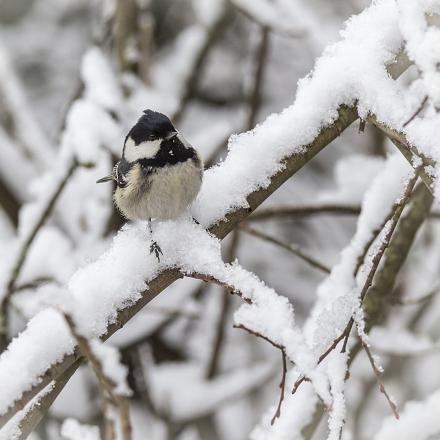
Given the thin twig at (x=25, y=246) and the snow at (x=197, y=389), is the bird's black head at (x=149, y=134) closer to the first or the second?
the thin twig at (x=25, y=246)

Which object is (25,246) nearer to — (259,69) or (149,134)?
(149,134)

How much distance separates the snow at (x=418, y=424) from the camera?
1.87 metres

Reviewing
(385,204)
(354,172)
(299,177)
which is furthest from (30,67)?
(385,204)

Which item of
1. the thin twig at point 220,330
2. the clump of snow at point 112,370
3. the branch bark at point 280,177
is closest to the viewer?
the clump of snow at point 112,370

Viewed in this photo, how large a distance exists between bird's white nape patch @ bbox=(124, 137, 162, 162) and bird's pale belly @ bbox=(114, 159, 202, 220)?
0.04 metres

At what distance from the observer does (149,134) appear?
2102 mm

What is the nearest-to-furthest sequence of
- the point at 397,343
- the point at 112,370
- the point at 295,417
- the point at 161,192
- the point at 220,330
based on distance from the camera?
the point at 112,370 → the point at 295,417 → the point at 161,192 → the point at 397,343 → the point at 220,330

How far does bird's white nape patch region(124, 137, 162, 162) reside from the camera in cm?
210

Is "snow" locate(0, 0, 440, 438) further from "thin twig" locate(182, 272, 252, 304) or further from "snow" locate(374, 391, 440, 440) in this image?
"snow" locate(374, 391, 440, 440)

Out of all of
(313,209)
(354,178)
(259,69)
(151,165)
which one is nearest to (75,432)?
(151,165)

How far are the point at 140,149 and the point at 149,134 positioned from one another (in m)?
0.06

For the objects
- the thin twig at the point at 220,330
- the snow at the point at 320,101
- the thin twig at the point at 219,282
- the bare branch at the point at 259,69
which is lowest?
the thin twig at the point at 219,282

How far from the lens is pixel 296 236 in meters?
5.07

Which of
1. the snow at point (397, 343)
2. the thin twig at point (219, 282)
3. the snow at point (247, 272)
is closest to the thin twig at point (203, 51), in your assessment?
the snow at point (397, 343)
